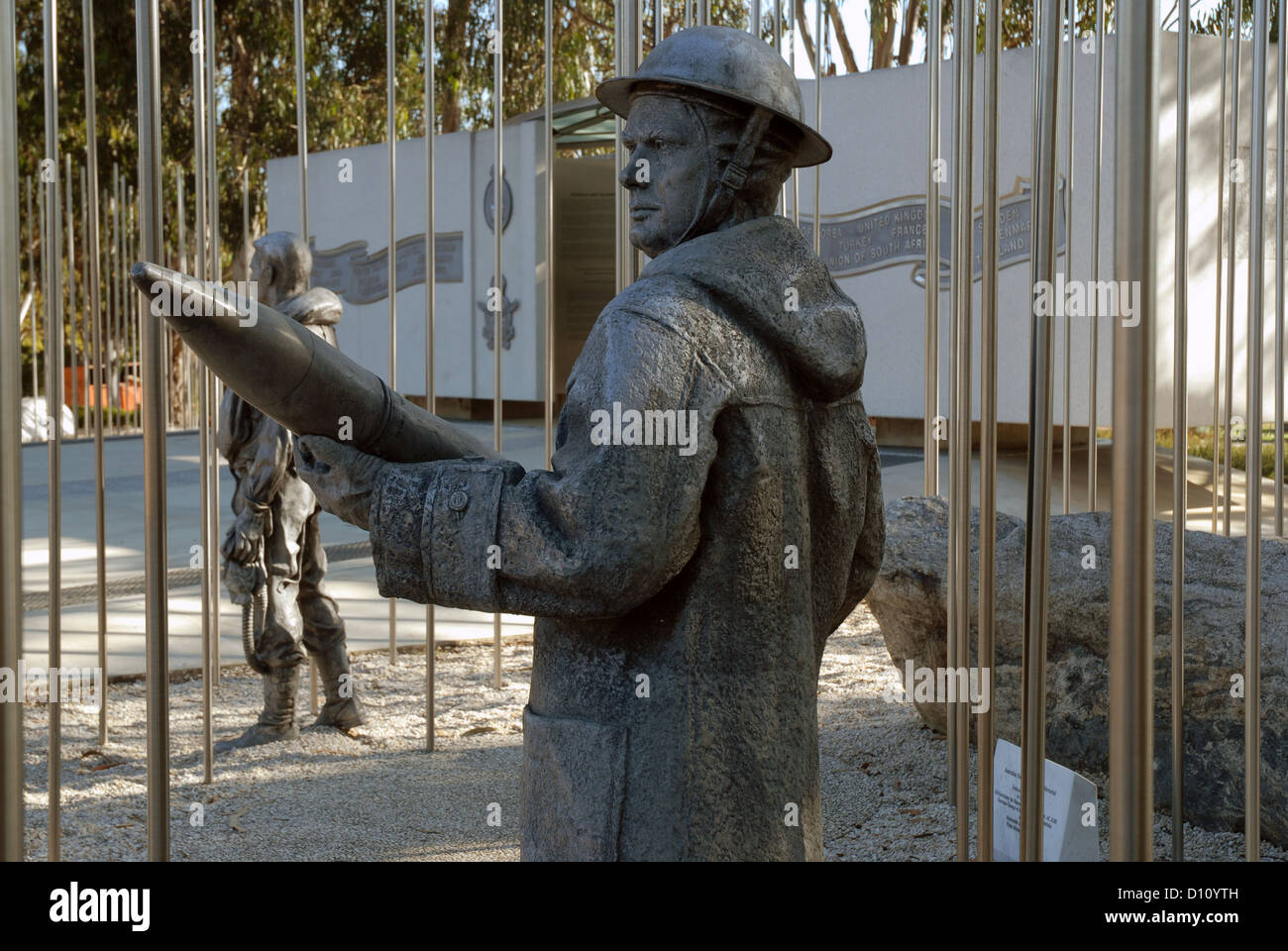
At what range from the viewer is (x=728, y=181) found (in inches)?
75.0

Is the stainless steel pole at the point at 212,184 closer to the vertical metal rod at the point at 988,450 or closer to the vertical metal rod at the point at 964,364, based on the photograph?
the vertical metal rod at the point at 964,364

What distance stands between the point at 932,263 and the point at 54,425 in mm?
2554

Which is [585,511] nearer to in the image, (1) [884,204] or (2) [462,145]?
(1) [884,204]

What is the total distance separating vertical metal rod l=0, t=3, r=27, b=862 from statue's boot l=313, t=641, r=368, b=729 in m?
4.20

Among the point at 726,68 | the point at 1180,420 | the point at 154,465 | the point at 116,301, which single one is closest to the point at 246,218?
the point at 116,301

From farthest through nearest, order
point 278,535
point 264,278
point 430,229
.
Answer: point 278,535 < point 264,278 < point 430,229

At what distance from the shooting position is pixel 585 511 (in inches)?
66.5

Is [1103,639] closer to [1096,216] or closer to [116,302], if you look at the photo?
[1096,216]

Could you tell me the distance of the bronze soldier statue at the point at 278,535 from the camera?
15.1 ft

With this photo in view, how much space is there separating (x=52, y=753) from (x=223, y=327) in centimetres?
108

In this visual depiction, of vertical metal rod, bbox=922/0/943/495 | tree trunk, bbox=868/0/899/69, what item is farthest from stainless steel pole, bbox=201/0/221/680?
tree trunk, bbox=868/0/899/69

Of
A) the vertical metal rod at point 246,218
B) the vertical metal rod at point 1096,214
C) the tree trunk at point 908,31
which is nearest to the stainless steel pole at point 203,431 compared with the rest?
the vertical metal rod at point 246,218

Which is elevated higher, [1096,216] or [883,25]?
[883,25]

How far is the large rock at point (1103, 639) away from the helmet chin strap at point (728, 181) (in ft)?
6.34
